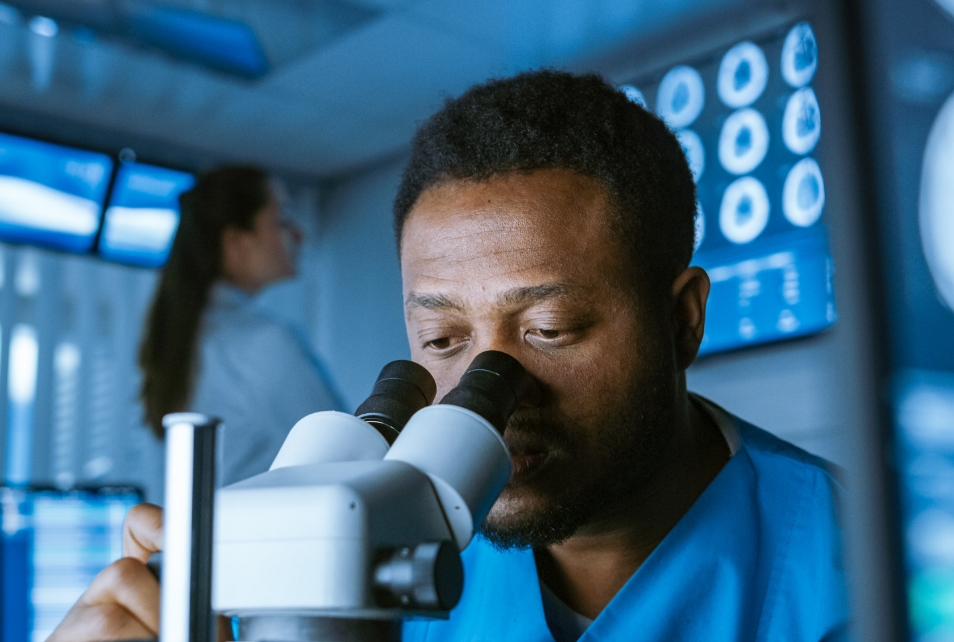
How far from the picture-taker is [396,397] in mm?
909

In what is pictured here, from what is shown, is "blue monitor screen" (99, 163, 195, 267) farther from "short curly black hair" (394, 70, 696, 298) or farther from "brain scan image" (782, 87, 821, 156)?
"short curly black hair" (394, 70, 696, 298)

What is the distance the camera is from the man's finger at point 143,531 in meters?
0.84

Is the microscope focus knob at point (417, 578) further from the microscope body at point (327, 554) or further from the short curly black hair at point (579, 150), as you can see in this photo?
the short curly black hair at point (579, 150)

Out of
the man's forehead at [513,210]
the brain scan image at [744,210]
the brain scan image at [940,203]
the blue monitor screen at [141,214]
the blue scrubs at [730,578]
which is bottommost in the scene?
the blue scrubs at [730,578]

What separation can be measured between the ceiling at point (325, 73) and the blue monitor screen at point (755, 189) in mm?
219

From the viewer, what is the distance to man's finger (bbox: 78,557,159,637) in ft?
2.27

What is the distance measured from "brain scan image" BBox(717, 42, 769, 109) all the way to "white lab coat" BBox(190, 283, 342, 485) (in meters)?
1.70

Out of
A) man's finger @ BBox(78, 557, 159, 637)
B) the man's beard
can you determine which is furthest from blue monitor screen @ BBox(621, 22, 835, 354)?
man's finger @ BBox(78, 557, 159, 637)

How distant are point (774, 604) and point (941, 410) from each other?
67 centimetres

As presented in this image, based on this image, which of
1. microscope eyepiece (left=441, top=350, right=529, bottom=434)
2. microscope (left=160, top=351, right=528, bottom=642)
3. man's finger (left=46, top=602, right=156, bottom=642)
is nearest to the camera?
microscope (left=160, top=351, right=528, bottom=642)

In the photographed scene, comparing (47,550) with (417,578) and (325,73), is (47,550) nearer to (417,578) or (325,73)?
(325,73)

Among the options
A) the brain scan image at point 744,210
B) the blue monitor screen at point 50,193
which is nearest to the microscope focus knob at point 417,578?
the brain scan image at point 744,210

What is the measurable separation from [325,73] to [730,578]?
304 cm

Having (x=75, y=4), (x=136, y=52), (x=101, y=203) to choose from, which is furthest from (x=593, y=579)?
(x=101, y=203)
